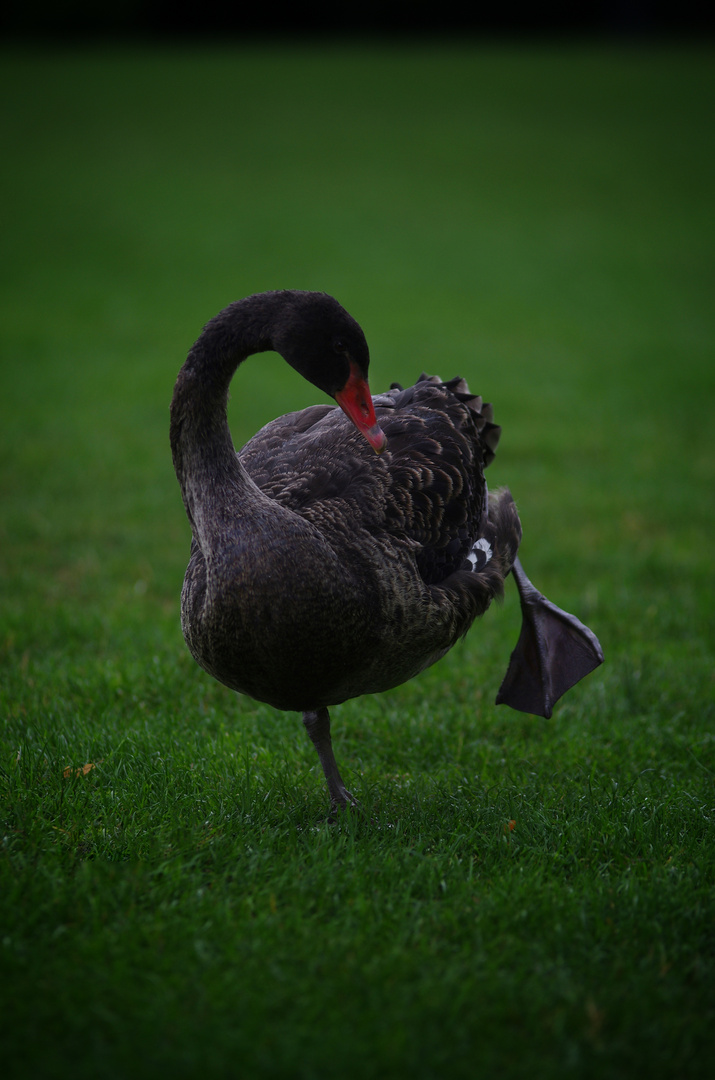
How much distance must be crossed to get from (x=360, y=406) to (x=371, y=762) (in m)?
1.70

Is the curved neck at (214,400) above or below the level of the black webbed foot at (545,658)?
above

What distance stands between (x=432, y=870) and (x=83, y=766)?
146 centimetres

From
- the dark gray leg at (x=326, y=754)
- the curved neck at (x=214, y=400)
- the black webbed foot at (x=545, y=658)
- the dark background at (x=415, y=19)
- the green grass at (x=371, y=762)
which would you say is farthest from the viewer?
the dark background at (x=415, y=19)

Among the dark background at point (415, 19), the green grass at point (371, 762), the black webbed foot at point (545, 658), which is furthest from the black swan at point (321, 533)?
the dark background at point (415, 19)

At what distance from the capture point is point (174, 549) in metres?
6.64

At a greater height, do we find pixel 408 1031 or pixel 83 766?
pixel 83 766

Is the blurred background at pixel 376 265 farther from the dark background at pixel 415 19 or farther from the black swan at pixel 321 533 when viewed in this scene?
the dark background at pixel 415 19

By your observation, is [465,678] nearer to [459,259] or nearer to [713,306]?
[713,306]

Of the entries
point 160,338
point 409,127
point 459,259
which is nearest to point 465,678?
point 160,338

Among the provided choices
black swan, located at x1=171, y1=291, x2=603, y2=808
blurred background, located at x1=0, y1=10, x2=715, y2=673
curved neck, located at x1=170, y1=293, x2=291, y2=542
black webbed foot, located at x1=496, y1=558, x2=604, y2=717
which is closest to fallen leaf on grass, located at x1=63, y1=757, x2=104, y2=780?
black swan, located at x1=171, y1=291, x2=603, y2=808

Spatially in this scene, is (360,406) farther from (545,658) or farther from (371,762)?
(371,762)

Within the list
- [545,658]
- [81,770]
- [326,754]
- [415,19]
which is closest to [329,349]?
[326,754]

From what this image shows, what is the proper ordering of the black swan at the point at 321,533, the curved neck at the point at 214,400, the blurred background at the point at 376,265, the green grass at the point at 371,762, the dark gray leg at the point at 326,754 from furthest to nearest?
1. the blurred background at the point at 376,265
2. the dark gray leg at the point at 326,754
3. the curved neck at the point at 214,400
4. the black swan at the point at 321,533
5. the green grass at the point at 371,762

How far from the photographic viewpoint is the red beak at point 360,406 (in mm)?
3234
